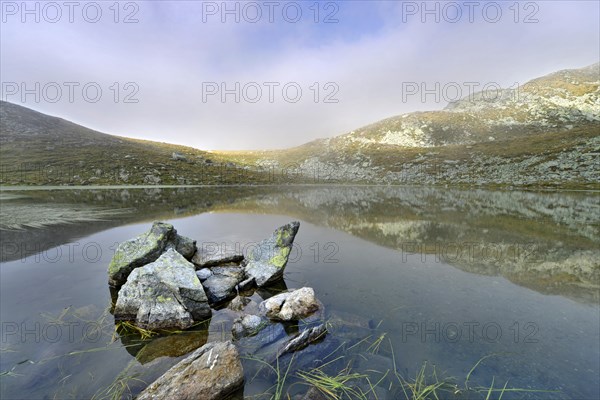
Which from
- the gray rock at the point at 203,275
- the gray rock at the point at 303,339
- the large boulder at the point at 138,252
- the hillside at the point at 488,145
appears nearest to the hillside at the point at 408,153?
the hillside at the point at 488,145

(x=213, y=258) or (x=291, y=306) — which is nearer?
(x=291, y=306)

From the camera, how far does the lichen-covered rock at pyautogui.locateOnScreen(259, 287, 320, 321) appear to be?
9.92m

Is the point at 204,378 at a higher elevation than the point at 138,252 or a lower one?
lower

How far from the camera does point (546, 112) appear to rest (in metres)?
158

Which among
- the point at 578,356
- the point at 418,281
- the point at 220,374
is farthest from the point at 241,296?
the point at 578,356

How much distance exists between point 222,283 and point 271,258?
2988mm

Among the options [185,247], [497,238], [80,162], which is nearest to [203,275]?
[185,247]

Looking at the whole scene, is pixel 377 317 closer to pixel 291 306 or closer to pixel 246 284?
pixel 291 306

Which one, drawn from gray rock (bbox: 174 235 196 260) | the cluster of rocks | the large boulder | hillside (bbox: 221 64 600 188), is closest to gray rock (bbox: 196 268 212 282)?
the cluster of rocks

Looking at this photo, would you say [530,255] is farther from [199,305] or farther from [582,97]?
[582,97]

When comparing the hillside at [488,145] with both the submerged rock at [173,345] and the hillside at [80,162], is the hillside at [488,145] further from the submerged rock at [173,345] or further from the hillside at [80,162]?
the submerged rock at [173,345]

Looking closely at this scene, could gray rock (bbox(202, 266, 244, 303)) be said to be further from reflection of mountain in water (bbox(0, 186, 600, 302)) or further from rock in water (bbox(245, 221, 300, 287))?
reflection of mountain in water (bbox(0, 186, 600, 302))

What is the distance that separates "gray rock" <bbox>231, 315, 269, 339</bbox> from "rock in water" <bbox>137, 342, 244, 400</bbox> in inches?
77.4

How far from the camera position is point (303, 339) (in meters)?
8.32
